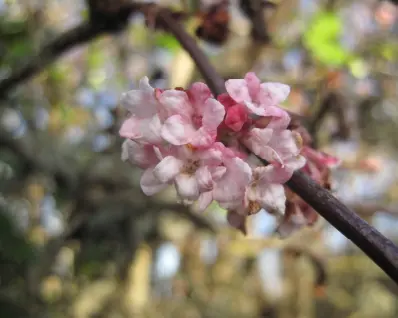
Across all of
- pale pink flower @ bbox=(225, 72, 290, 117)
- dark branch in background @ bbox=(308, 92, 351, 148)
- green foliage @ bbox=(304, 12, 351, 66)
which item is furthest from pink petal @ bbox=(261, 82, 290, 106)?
green foliage @ bbox=(304, 12, 351, 66)

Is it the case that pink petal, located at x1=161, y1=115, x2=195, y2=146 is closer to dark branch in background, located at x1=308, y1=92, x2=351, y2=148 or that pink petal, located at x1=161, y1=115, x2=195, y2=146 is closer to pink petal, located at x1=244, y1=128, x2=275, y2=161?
pink petal, located at x1=244, y1=128, x2=275, y2=161

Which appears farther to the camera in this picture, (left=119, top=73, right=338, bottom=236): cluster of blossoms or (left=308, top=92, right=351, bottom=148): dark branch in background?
(left=308, top=92, right=351, bottom=148): dark branch in background

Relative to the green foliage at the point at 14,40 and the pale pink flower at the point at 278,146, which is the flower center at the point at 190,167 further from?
the green foliage at the point at 14,40

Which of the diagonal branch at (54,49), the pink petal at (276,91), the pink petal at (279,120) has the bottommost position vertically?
the diagonal branch at (54,49)

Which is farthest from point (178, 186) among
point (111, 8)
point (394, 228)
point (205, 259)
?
point (394, 228)

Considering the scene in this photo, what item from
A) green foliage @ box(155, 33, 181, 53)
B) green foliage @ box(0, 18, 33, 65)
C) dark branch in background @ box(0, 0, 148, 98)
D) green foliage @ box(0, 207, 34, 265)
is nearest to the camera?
dark branch in background @ box(0, 0, 148, 98)

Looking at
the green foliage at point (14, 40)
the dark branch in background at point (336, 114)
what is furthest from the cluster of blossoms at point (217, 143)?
the green foliage at point (14, 40)
